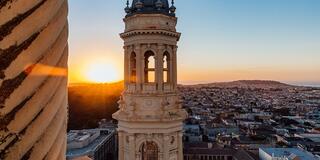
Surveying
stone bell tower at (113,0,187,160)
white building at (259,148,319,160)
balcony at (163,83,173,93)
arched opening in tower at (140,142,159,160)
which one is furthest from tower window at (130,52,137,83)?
white building at (259,148,319,160)

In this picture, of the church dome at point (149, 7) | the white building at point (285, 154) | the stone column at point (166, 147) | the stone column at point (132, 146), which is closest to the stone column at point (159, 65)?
the church dome at point (149, 7)

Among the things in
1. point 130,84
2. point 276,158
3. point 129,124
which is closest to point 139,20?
point 130,84

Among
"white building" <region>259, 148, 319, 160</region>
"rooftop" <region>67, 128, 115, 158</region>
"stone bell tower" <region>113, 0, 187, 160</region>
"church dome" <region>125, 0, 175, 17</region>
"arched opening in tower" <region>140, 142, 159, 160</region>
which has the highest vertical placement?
"church dome" <region>125, 0, 175, 17</region>

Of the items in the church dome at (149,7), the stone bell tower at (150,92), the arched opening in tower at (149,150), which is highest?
the church dome at (149,7)

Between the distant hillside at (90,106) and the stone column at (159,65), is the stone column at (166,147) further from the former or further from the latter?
the distant hillside at (90,106)

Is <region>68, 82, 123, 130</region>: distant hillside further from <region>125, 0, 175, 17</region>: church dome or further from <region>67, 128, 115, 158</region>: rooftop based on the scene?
<region>125, 0, 175, 17</region>: church dome

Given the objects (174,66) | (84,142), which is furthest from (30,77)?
(84,142)
